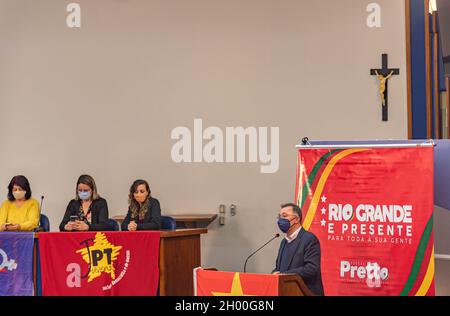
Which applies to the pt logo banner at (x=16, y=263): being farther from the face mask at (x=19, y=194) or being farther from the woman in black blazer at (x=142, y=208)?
the woman in black blazer at (x=142, y=208)

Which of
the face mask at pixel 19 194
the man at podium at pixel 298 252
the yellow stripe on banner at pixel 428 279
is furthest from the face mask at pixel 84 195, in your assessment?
the yellow stripe on banner at pixel 428 279

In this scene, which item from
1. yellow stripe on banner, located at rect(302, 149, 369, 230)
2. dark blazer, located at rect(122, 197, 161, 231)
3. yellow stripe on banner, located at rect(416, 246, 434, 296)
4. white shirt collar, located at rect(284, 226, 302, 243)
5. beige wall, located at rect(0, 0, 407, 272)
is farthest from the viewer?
beige wall, located at rect(0, 0, 407, 272)

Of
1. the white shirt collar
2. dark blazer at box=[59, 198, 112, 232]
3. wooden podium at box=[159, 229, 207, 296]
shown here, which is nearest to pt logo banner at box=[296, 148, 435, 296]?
the white shirt collar

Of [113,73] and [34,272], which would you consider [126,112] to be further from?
[34,272]

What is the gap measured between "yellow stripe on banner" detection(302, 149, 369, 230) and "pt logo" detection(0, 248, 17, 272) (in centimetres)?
228

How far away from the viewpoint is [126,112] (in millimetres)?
8508

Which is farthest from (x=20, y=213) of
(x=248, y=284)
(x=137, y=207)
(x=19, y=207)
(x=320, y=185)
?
(x=248, y=284)

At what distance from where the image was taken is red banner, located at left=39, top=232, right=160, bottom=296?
20.6 feet

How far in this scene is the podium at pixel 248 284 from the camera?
487 centimetres

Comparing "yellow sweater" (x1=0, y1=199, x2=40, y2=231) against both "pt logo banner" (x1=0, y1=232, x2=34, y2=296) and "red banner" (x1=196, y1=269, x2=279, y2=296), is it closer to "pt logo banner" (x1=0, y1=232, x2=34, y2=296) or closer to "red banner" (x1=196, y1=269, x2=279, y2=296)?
"pt logo banner" (x1=0, y1=232, x2=34, y2=296)

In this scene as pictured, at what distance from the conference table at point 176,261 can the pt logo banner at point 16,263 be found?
0.19 feet

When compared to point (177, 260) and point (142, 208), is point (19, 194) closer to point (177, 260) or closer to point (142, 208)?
point (142, 208)

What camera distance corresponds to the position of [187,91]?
27.7 feet

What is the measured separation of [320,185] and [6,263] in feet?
8.23
